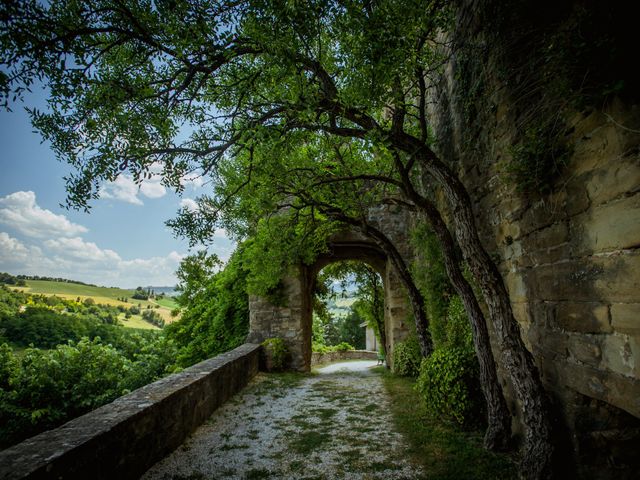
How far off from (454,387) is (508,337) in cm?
120

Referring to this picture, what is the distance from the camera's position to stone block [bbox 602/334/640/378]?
1.82m

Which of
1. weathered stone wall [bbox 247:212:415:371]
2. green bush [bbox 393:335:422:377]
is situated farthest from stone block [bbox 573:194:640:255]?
weathered stone wall [bbox 247:212:415:371]

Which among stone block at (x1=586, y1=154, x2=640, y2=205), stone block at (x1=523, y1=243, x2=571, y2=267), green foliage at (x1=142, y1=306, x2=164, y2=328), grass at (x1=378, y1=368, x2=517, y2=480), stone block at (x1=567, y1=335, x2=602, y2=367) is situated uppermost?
stone block at (x1=586, y1=154, x2=640, y2=205)

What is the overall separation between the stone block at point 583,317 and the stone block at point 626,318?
6 centimetres

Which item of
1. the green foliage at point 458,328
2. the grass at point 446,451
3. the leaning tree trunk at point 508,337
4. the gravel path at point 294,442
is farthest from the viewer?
the green foliage at point 458,328

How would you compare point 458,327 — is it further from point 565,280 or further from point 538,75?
point 538,75

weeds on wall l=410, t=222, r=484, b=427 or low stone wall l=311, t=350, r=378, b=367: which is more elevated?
weeds on wall l=410, t=222, r=484, b=427

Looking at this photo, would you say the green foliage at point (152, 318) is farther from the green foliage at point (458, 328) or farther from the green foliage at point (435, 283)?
the green foliage at point (458, 328)

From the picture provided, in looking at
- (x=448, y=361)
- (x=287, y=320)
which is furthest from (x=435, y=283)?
(x=287, y=320)

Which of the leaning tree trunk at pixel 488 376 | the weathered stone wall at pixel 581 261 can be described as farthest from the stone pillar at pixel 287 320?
the weathered stone wall at pixel 581 261

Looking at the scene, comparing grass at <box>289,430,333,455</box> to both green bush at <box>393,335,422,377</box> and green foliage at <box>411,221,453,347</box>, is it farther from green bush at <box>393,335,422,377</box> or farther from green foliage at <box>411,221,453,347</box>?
green bush at <box>393,335,422,377</box>

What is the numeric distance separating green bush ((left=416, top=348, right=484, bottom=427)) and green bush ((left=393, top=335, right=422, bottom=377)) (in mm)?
3440

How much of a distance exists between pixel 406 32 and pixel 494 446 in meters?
3.69

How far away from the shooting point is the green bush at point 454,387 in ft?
11.5
